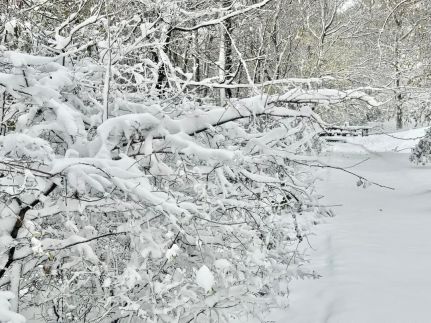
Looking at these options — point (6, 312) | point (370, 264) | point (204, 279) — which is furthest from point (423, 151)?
point (6, 312)

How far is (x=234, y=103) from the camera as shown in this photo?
310 cm

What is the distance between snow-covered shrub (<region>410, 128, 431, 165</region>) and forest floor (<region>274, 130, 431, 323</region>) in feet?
15.4

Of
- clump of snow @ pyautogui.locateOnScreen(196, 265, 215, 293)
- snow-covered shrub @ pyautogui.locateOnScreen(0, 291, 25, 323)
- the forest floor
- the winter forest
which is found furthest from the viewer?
the forest floor

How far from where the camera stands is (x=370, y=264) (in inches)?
238

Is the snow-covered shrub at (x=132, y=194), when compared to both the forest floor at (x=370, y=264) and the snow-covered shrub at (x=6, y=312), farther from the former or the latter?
the forest floor at (x=370, y=264)

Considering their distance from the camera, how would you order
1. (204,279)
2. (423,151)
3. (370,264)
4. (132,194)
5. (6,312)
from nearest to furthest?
(6,312)
(204,279)
(132,194)
(370,264)
(423,151)

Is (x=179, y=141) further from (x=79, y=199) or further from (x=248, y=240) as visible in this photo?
(x=248, y=240)

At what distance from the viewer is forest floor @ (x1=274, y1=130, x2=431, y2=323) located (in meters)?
4.57

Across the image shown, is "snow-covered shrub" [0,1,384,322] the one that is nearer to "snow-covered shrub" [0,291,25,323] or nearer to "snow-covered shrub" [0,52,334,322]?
"snow-covered shrub" [0,52,334,322]

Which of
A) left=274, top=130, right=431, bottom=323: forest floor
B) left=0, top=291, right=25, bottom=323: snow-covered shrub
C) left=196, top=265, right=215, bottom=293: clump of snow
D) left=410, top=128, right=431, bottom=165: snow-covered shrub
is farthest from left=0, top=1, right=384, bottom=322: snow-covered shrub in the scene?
left=410, top=128, right=431, bottom=165: snow-covered shrub

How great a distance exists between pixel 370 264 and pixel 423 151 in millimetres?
11969

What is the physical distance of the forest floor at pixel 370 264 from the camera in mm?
4566

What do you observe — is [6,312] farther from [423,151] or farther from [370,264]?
[423,151]

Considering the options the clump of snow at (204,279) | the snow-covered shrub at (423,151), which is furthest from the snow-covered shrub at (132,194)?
the snow-covered shrub at (423,151)
